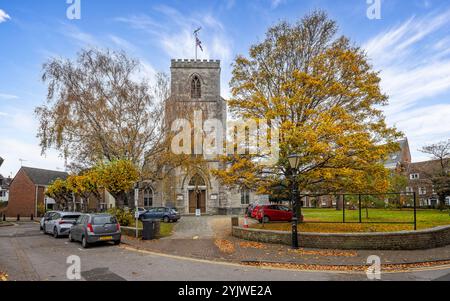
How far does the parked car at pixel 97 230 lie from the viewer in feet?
Answer: 48.2

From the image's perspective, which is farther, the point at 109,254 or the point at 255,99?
the point at 255,99

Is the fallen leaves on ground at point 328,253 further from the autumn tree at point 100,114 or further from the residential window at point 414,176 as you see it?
the residential window at point 414,176

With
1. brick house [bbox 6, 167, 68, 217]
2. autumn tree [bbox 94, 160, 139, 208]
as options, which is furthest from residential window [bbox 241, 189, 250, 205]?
brick house [bbox 6, 167, 68, 217]

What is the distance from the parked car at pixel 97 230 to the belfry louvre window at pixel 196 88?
26167 mm

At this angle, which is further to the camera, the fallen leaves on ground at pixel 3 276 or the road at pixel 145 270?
the road at pixel 145 270

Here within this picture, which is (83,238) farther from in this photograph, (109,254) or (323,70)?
(323,70)

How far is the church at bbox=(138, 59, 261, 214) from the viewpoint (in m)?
36.9

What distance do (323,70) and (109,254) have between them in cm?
1339

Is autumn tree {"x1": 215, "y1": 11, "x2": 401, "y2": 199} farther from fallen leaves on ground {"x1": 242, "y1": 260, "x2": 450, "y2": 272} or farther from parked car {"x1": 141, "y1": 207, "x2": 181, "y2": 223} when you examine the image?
parked car {"x1": 141, "y1": 207, "x2": 181, "y2": 223}

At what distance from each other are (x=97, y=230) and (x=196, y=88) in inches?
1093

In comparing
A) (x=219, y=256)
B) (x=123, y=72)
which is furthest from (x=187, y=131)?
(x=219, y=256)

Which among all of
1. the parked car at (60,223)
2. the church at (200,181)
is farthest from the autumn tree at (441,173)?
the parked car at (60,223)

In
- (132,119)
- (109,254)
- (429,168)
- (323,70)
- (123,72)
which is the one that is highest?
(123,72)

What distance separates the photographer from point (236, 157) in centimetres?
1652
